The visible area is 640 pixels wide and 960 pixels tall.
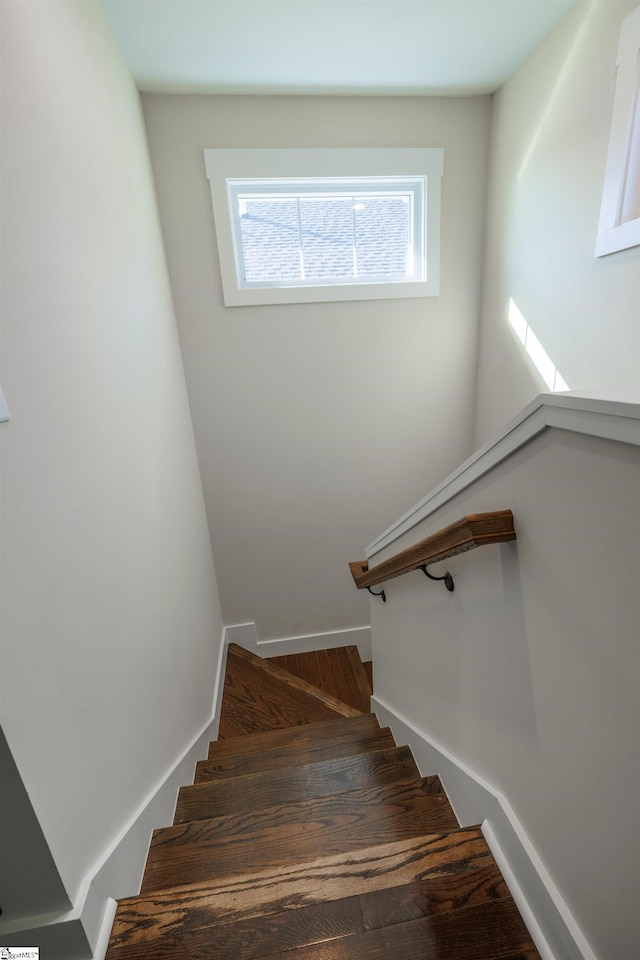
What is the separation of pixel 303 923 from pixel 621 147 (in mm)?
2457

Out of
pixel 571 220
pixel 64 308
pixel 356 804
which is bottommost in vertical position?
pixel 356 804

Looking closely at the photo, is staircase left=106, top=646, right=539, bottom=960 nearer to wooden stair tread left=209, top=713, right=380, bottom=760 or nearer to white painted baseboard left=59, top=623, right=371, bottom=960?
white painted baseboard left=59, top=623, right=371, bottom=960

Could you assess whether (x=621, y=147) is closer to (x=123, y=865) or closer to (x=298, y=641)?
(x=123, y=865)

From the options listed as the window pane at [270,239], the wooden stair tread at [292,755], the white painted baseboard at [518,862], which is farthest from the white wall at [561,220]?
the wooden stair tread at [292,755]

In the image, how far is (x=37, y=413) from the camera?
0.83 meters

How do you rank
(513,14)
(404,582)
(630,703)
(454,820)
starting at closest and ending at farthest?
(630,703), (454,820), (404,582), (513,14)

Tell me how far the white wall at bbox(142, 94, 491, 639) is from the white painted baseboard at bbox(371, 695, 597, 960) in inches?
68.1

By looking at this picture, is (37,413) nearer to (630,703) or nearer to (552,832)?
(630,703)

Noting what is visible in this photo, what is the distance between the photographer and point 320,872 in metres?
0.94

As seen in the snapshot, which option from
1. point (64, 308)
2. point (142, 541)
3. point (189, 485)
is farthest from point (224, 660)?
point (64, 308)

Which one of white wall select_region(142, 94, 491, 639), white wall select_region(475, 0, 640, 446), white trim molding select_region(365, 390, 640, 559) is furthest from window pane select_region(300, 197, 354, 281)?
white trim molding select_region(365, 390, 640, 559)

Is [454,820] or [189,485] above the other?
[189,485]

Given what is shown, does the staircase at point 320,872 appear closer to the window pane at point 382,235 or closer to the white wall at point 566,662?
the white wall at point 566,662

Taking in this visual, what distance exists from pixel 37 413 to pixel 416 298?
2165 mm
